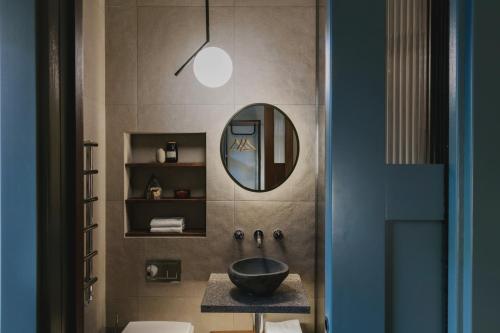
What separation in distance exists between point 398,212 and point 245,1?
220 centimetres

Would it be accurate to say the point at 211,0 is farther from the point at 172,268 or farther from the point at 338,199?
the point at 338,199

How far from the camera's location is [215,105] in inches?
103

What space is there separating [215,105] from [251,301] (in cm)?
128

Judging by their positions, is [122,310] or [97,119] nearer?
[97,119]

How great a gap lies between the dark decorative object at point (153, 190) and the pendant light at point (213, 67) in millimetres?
779

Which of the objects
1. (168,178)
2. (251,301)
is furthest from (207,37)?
(251,301)

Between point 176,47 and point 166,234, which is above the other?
point 176,47

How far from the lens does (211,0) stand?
103 inches

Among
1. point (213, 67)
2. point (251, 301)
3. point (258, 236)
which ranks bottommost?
point (251, 301)

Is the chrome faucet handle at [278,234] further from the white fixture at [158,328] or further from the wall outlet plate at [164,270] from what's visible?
the white fixture at [158,328]

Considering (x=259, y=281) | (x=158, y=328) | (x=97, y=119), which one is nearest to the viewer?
(x=259, y=281)
